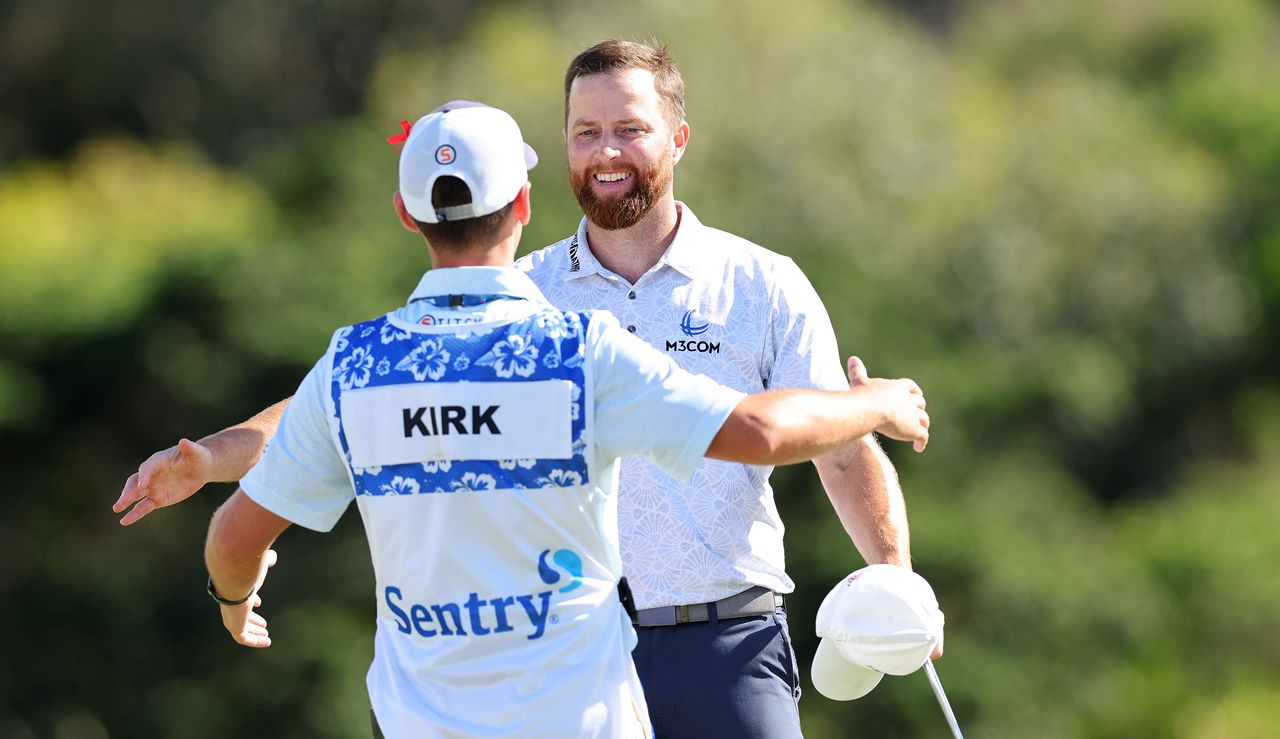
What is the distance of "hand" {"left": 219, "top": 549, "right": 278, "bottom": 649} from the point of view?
3.33 meters

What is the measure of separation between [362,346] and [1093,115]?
17382 mm

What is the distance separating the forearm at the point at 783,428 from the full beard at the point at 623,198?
116 cm

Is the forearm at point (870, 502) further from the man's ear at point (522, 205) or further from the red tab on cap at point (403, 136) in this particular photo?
the red tab on cap at point (403, 136)

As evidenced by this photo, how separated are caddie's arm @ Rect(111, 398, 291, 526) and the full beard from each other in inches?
40.7

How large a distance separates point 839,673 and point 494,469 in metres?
1.29

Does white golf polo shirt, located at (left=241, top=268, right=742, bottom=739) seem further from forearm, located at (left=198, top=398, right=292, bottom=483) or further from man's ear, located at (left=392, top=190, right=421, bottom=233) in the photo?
forearm, located at (left=198, top=398, right=292, bottom=483)

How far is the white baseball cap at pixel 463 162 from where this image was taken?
10.0 feet

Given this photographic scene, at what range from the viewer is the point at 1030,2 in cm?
2431

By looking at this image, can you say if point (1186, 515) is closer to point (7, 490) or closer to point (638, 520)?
point (7, 490)

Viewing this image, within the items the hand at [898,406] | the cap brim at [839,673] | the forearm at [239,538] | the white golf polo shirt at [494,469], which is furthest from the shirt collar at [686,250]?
the forearm at [239,538]

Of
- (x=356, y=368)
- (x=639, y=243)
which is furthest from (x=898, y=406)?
(x=639, y=243)

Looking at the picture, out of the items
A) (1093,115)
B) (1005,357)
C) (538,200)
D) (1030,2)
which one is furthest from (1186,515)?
(1030,2)

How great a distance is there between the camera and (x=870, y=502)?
397 cm

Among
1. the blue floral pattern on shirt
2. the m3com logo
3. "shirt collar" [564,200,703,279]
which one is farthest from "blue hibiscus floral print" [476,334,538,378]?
"shirt collar" [564,200,703,279]
